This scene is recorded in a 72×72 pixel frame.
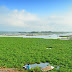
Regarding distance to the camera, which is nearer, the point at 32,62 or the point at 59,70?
the point at 59,70

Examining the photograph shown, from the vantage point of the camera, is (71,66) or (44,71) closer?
(44,71)

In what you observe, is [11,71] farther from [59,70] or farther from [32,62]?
[59,70]

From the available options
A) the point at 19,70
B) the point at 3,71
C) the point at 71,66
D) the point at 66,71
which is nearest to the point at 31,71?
the point at 19,70

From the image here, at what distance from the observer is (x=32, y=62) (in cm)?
922

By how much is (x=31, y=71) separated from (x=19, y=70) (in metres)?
0.91

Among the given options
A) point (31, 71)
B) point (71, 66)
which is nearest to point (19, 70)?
point (31, 71)

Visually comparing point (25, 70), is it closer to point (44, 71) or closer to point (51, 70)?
point (44, 71)

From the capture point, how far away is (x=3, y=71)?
701 centimetres

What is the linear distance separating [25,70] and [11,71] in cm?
100

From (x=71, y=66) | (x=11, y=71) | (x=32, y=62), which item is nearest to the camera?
(x=11, y=71)

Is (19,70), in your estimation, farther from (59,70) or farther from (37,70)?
(59,70)

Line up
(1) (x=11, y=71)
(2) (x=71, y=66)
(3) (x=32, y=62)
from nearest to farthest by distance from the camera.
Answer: (1) (x=11, y=71) → (2) (x=71, y=66) → (3) (x=32, y=62)

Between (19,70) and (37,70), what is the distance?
1.34 m

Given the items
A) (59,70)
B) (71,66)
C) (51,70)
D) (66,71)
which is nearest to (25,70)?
(51,70)
